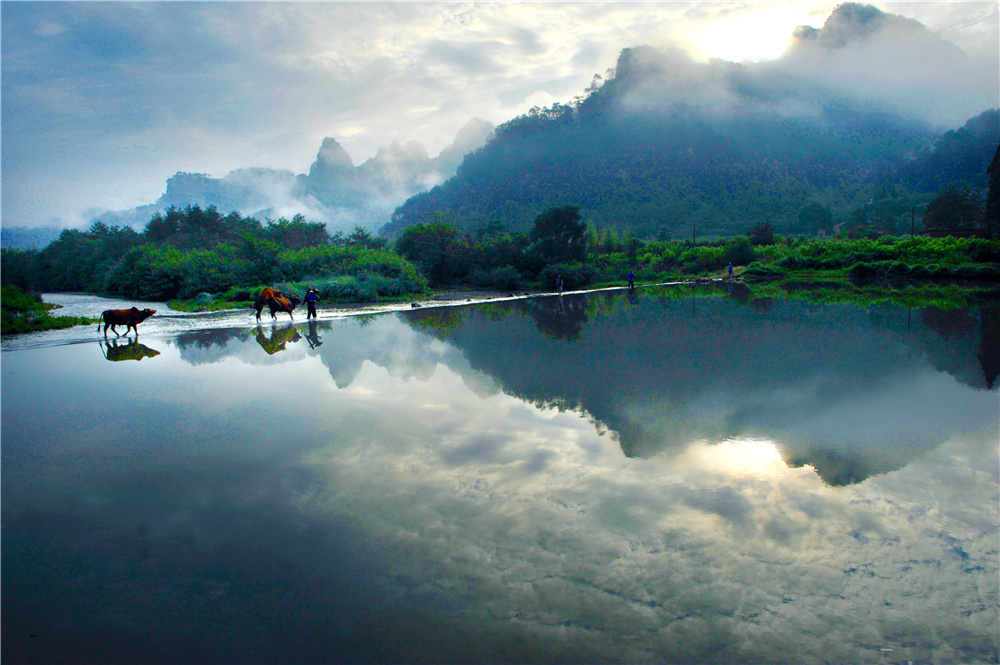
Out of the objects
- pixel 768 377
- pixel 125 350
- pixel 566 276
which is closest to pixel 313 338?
pixel 125 350

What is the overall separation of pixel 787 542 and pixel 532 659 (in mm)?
2218

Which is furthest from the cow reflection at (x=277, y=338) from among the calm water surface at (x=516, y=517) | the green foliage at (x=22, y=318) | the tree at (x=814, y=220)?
the tree at (x=814, y=220)

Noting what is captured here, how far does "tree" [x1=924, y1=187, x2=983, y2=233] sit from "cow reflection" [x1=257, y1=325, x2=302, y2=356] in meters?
62.6

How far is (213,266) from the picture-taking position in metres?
34.2

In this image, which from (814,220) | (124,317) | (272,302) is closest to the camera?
(124,317)

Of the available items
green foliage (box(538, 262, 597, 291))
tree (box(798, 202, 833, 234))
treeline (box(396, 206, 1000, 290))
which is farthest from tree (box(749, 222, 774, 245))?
tree (box(798, 202, 833, 234))

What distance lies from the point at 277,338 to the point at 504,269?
22989 mm

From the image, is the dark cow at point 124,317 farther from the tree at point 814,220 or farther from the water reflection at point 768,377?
the tree at point 814,220

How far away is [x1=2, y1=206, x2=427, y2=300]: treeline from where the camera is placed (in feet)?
108

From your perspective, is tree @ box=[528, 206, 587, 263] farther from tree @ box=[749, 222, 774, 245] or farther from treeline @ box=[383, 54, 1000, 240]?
treeline @ box=[383, 54, 1000, 240]

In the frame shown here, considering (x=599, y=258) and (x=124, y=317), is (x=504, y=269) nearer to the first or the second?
(x=599, y=258)

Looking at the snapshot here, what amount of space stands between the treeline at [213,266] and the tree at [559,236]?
11.6m

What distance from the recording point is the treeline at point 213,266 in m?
33.1

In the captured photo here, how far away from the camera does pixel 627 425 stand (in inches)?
269
